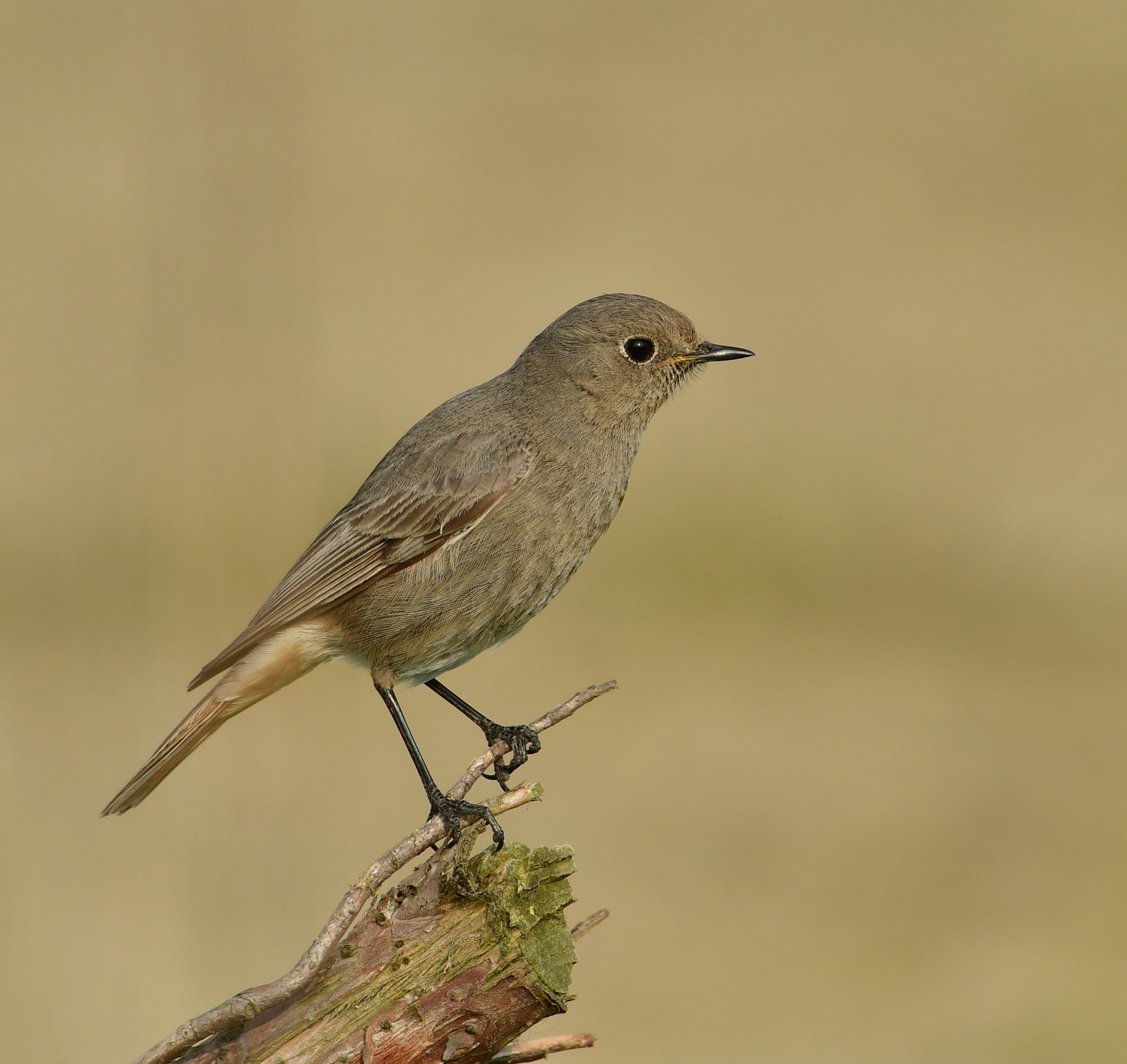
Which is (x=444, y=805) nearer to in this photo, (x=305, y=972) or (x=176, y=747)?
(x=176, y=747)

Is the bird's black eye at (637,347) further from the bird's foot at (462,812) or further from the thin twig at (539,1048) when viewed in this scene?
the thin twig at (539,1048)

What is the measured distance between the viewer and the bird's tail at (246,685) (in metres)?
4.57

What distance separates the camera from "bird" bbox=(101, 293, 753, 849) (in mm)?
4773

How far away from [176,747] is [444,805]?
1107mm

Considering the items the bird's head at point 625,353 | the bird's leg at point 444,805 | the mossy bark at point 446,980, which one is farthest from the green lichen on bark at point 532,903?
the bird's head at point 625,353

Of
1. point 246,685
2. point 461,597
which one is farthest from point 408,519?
point 246,685

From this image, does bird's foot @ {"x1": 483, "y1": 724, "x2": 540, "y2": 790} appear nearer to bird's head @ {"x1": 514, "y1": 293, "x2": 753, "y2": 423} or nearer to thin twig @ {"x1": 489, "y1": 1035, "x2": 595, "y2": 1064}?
bird's head @ {"x1": 514, "y1": 293, "x2": 753, "y2": 423}

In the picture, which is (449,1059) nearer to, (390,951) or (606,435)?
(390,951)

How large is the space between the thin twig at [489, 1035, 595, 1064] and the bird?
1.34 m

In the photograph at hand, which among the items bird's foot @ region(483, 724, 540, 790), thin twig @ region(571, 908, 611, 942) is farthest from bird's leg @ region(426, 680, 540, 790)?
thin twig @ region(571, 908, 611, 942)

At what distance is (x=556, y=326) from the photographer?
5461 mm

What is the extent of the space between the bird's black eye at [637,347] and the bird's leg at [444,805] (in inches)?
70.5

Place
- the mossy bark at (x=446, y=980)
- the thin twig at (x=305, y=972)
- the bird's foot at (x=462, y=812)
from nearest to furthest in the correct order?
1. the thin twig at (x=305, y=972)
2. the mossy bark at (x=446, y=980)
3. the bird's foot at (x=462, y=812)

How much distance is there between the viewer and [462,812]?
13.9 feet
